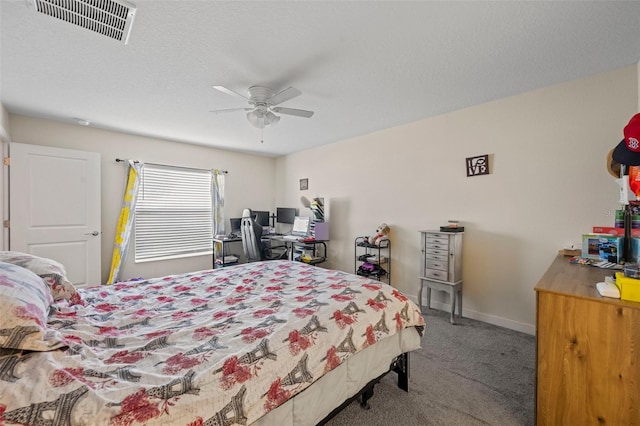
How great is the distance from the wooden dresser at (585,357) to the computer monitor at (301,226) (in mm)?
3522

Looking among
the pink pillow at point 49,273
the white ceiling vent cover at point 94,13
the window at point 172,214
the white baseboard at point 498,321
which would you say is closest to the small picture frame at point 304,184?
the window at point 172,214

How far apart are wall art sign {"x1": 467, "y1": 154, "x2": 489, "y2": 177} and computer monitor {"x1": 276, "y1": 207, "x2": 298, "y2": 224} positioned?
2934 millimetres

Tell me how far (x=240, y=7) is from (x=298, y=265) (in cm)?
203

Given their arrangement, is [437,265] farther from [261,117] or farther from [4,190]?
[4,190]

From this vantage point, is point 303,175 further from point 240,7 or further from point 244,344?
point 244,344

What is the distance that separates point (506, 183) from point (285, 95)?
94.0 inches

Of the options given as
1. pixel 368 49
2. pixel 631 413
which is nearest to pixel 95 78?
pixel 368 49

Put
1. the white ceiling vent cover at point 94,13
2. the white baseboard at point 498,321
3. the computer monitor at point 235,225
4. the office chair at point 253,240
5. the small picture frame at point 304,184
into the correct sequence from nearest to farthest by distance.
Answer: the white ceiling vent cover at point 94,13, the white baseboard at point 498,321, the office chair at point 253,240, the computer monitor at point 235,225, the small picture frame at point 304,184

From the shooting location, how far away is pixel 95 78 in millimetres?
2316

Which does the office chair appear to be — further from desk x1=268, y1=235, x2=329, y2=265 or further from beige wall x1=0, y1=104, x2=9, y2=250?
beige wall x1=0, y1=104, x2=9, y2=250

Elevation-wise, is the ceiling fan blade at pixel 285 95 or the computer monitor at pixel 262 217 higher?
the ceiling fan blade at pixel 285 95

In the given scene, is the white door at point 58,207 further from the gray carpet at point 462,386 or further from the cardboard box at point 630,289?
the cardboard box at point 630,289

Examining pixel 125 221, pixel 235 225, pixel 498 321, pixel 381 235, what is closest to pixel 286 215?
pixel 235 225

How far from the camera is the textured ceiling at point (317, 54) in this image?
62.2 inches
